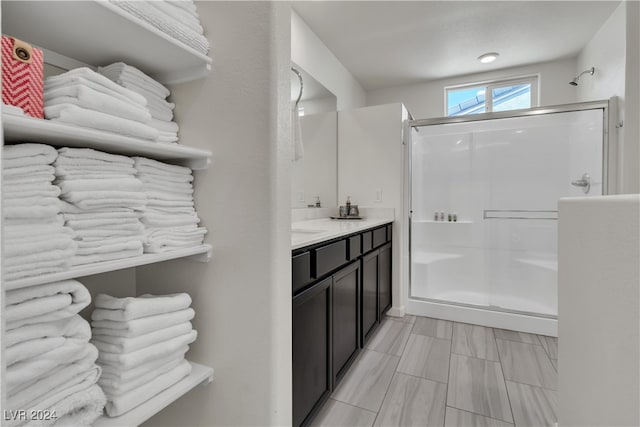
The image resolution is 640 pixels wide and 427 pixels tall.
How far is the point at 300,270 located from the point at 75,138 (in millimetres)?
778

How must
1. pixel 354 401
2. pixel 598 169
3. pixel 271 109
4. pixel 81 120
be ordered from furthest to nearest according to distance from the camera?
pixel 598 169 < pixel 354 401 < pixel 271 109 < pixel 81 120

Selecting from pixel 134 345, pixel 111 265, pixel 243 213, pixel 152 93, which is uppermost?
pixel 152 93

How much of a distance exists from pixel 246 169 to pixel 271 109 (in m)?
0.20

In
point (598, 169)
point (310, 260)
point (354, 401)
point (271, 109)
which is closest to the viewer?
point (271, 109)

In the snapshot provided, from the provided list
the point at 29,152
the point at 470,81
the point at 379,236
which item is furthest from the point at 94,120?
the point at 470,81

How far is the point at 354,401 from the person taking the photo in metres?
1.57

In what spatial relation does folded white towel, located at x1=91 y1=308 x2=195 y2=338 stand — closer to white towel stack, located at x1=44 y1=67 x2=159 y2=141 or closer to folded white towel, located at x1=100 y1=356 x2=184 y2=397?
folded white towel, located at x1=100 y1=356 x2=184 y2=397

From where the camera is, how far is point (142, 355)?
846mm

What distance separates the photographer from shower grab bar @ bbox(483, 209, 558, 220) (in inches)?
111

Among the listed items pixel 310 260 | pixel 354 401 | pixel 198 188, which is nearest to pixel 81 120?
pixel 198 188

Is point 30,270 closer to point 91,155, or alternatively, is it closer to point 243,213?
point 91,155

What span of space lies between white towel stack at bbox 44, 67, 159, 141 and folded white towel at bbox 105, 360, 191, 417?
0.70 metres

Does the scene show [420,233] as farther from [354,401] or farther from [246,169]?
[246,169]

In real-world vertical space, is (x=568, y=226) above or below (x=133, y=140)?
below
